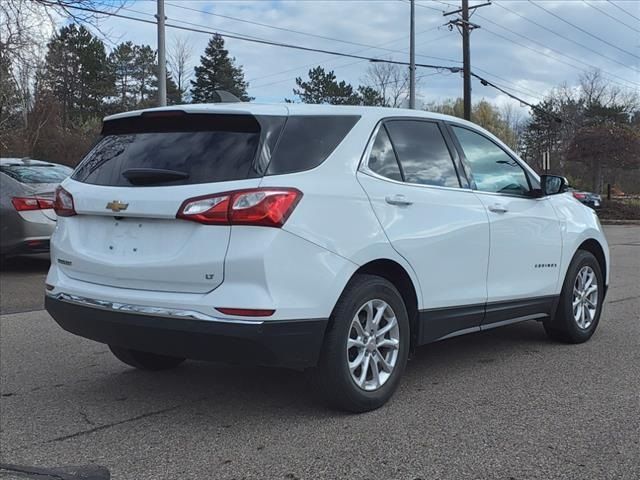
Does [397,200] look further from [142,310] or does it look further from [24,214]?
[24,214]

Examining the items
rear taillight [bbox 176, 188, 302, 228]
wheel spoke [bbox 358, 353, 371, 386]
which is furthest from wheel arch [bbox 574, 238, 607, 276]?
rear taillight [bbox 176, 188, 302, 228]

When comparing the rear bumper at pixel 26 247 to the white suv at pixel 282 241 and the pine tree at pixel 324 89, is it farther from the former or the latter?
the pine tree at pixel 324 89

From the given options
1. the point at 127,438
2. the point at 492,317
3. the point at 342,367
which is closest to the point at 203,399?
the point at 127,438

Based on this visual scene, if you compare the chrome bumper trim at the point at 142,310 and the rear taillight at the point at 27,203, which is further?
the rear taillight at the point at 27,203

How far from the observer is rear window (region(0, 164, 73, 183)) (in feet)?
30.9

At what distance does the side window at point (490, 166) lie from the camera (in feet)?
16.3

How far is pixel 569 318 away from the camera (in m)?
5.63

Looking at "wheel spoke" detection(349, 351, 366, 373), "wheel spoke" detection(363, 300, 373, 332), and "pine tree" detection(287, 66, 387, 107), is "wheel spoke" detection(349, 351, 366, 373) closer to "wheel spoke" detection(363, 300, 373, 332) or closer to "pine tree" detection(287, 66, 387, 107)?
"wheel spoke" detection(363, 300, 373, 332)

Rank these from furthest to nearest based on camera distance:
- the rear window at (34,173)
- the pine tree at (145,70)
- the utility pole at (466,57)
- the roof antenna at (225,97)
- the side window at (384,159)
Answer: the pine tree at (145,70) < the utility pole at (466,57) < the rear window at (34,173) < the roof antenna at (225,97) < the side window at (384,159)

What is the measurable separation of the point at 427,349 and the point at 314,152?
249cm

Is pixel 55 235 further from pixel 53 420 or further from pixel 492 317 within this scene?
pixel 492 317

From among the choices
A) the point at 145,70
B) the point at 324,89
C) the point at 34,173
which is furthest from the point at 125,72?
the point at 34,173

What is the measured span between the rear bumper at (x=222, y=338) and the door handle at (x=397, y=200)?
90 centimetres

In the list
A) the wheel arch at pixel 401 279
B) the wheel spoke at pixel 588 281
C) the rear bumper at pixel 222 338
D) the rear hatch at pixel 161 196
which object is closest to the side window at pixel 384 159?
the wheel arch at pixel 401 279
